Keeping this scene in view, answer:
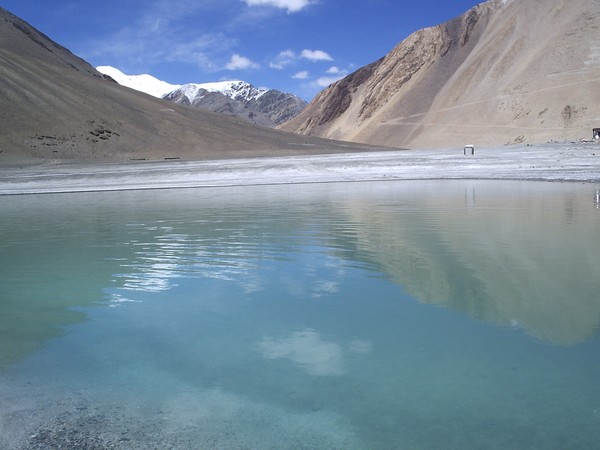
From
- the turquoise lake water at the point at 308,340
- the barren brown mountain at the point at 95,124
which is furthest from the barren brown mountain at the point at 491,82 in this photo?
the turquoise lake water at the point at 308,340

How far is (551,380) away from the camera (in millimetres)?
3549

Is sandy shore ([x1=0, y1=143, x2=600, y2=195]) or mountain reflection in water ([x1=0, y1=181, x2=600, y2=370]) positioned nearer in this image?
mountain reflection in water ([x1=0, y1=181, x2=600, y2=370])

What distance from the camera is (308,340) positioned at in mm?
4480

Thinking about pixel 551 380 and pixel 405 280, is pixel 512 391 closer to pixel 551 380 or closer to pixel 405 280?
pixel 551 380

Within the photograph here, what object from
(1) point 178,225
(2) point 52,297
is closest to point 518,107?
(1) point 178,225

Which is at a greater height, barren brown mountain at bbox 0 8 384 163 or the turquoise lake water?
barren brown mountain at bbox 0 8 384 163

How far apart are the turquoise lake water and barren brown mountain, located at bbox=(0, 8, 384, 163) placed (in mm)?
45945

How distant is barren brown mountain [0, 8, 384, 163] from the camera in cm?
5438

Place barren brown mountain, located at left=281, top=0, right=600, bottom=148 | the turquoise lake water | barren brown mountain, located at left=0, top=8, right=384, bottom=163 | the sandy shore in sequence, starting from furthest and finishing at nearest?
1. barren brown mountain, located at left=281, top=0, right=600, bottom=148
2. barren brown mountain, located at left=0, top=8, right=384, bottom=163
3. the sandy shore
4. the turquoise lake water

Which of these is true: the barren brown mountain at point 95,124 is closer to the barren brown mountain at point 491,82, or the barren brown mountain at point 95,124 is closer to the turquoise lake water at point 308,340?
the barren brown mountain at point 491,82

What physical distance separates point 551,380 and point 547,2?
9173 centimetres

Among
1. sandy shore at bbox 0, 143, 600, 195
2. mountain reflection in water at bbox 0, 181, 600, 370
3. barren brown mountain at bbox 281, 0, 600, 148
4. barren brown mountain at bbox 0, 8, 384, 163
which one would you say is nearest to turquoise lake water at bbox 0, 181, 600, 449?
mountain reflection in water at bbox 0, 181, 600, 370

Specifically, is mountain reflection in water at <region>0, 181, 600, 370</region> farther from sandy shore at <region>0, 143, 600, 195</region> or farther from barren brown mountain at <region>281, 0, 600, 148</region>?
barren brown mountain at <region>281, 0, 600, 148</region>

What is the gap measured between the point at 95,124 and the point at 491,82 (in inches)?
2100
